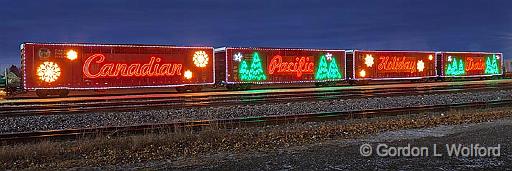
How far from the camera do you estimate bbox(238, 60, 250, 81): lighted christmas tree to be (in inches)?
1258

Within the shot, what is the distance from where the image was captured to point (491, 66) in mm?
48844

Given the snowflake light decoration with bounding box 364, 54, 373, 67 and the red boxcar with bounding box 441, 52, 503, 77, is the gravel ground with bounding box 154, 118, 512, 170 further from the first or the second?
the red boxcar with bounding box 441, 52, 503, 77

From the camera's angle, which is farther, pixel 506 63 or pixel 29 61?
pixel 506 63

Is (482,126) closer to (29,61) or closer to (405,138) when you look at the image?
(405,138)

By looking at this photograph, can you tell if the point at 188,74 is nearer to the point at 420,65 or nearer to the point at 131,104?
the point at 131,104

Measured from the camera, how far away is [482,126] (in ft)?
44.4

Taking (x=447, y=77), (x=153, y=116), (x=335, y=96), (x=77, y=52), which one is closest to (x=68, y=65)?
(x=77, y=52)

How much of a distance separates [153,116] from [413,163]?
1083cm

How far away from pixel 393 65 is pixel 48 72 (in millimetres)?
25589

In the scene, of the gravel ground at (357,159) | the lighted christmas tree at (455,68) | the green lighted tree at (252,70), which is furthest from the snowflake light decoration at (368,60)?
the gravel ground at (357,159)

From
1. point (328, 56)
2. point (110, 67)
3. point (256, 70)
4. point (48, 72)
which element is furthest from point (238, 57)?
point (48, 72)

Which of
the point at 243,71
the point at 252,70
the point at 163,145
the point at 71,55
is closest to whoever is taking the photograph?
the point at 163,145

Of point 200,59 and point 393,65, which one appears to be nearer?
point 200,59

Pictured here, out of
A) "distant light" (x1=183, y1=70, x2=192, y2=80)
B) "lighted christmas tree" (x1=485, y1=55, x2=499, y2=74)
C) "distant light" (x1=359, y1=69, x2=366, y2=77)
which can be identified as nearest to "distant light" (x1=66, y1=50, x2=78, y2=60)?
"distant light" (x1=183, y1=70, x2=192, y2=80)
